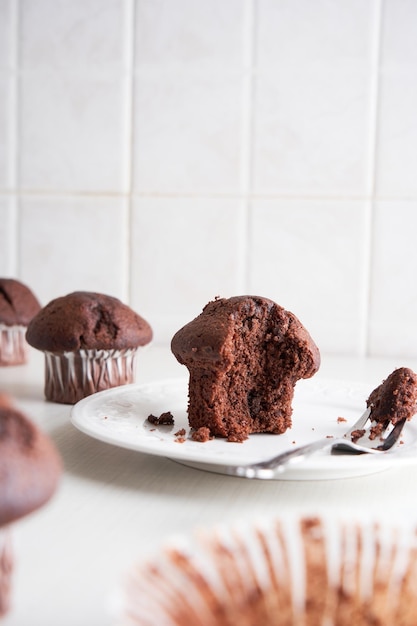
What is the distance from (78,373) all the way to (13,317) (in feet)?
1.51

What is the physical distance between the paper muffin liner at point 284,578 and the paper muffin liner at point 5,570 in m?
0.11

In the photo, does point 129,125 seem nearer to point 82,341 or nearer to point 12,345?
point 12,345

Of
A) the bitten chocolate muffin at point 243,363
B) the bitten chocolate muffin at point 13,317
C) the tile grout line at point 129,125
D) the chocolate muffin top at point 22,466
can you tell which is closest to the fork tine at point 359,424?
the bitten chocolate muffin at point 243,363

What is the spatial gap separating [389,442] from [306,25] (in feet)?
5.18

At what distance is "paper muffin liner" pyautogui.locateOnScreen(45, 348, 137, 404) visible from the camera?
147cm

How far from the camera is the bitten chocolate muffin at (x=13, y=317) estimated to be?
6.08 feet

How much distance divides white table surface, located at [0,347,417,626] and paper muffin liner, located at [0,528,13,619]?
0.01 m

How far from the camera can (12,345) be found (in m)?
1.93

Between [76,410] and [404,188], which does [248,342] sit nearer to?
[76,410]

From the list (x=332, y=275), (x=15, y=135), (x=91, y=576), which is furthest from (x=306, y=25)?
(x=91, y=576)

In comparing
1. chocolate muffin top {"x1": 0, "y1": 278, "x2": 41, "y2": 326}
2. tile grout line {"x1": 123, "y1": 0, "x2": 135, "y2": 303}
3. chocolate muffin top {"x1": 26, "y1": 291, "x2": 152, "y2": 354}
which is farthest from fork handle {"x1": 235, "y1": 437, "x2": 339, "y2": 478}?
tile grout line {"x1": 123, "y1": 0, "x2": 135, "y2": 303}

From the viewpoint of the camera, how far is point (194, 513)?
0.85 m

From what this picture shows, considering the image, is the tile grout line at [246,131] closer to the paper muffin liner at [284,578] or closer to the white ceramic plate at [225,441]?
the white ceramic plate at [225,441]

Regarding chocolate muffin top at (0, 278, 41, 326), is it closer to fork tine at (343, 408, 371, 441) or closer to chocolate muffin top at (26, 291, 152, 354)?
chocolate muffin top at (26, 291, 152, 354)
